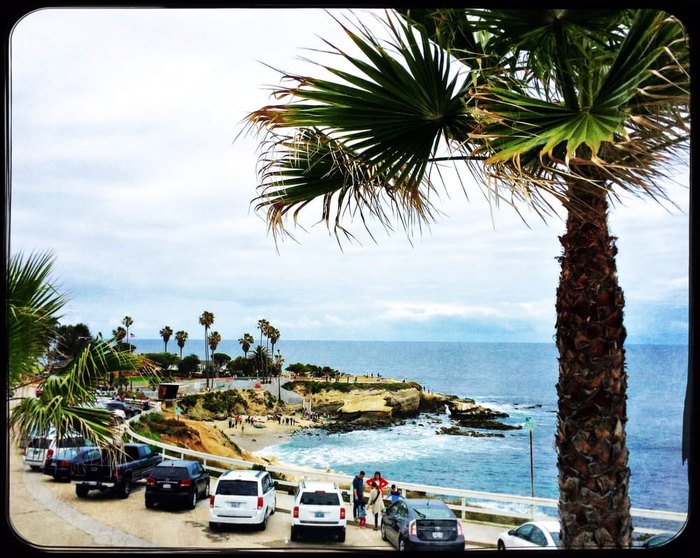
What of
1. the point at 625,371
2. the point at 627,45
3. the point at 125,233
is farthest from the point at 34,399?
the point at 627,45

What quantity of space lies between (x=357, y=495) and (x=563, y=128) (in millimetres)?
2728

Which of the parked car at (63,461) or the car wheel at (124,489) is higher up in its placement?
the parked car at (63,461)

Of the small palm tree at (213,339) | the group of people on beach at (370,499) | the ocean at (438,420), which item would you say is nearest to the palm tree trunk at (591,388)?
the group of people on beach at (370,499)

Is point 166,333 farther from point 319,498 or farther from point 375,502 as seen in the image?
point 375,502

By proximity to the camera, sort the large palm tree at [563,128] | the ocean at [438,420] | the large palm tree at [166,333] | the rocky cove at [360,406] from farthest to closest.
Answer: the ocean at [438,420] < the rocky cove at [360,406] < the large palm tree at [166,333] < the large palm tree at [563,128]

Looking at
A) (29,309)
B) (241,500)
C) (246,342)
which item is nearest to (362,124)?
(29,309)

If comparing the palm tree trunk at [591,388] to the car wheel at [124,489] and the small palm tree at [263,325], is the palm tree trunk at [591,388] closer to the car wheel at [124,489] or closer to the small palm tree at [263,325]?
the car wheel at [124,489]

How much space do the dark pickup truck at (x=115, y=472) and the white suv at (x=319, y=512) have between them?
1.03 m

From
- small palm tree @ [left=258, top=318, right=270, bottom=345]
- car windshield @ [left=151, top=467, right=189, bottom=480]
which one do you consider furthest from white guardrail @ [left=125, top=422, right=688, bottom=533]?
small palm tree @ [left=258, top=318, right=270, bottom=345]

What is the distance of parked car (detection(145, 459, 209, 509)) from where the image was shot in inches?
149

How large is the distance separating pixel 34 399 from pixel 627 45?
2.50 metres

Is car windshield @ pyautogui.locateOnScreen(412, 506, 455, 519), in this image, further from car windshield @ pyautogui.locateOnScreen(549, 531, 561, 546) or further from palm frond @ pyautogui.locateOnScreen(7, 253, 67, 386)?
palm frond @ pyautogui.locateOnScreen(7, 253, 67, 386)

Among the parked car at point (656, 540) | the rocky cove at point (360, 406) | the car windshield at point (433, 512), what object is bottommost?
the car windshield at point (433, 512)

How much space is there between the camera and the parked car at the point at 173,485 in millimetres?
3791
